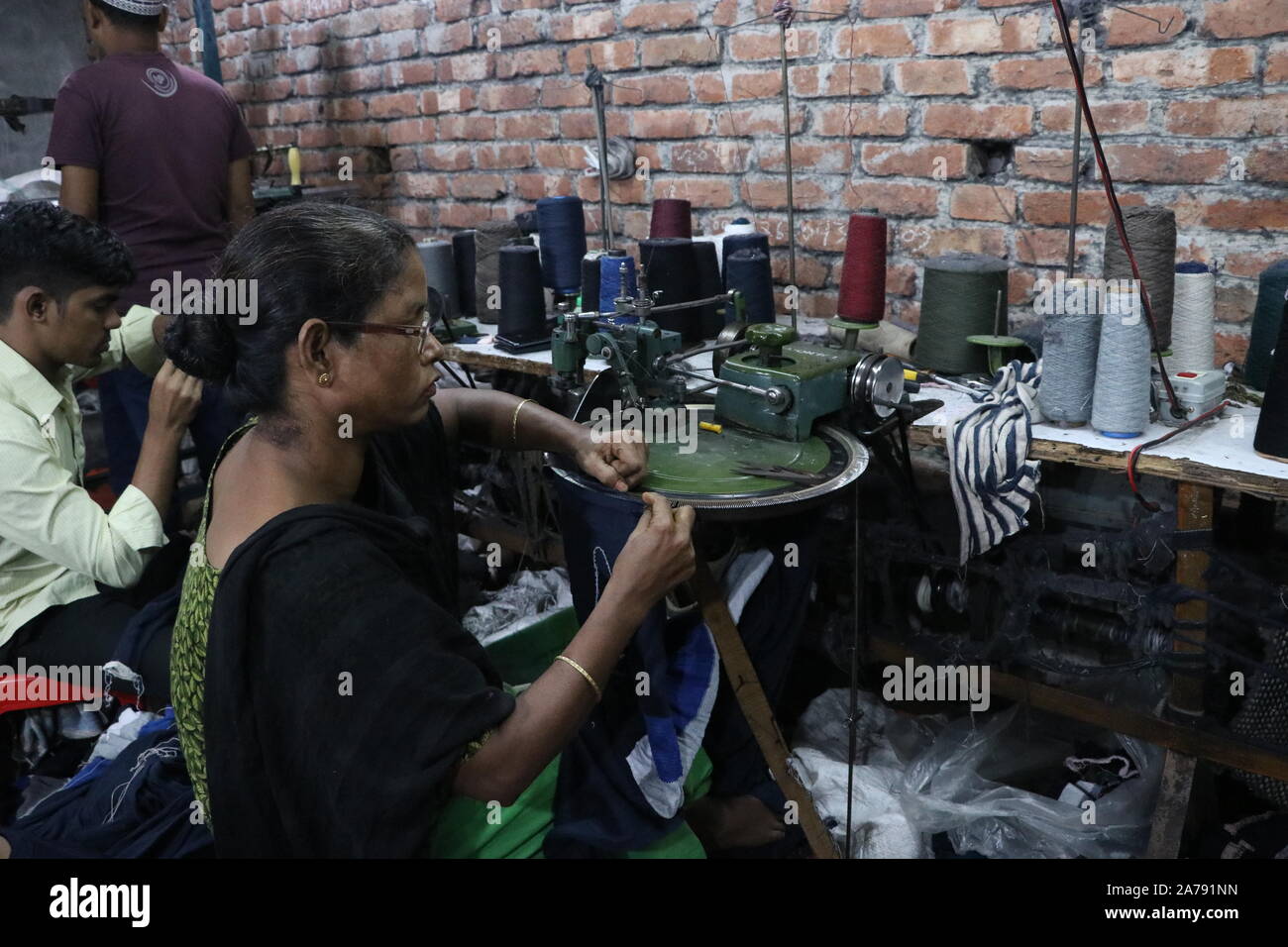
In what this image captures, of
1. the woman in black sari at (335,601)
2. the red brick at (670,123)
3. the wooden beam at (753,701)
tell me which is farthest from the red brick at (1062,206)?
the woman in black sari at (335,601)

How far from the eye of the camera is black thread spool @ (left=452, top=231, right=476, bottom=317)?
11.2ft

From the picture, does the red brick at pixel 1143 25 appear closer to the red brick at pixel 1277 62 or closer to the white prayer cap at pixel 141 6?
the red brick at pixel 1277 62

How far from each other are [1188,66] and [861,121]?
0.85 m

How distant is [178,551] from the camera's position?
2.63 metres

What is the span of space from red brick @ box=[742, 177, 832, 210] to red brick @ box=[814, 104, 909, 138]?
6.5 inches

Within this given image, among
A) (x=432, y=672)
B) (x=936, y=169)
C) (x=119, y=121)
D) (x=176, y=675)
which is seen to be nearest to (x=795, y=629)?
(x=432, y=672)

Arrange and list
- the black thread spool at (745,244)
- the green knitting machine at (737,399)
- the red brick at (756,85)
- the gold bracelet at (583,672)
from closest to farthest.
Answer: the gold bracelet at (583,672) < the green knitting machine at (737,399) < the black thread spool at (745,244) < the red brick at (756,85)

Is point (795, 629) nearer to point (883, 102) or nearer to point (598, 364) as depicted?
point (598, 364)

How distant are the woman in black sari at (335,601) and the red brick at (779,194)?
1759 millimetres

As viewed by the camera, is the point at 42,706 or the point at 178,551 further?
the point at 178,551

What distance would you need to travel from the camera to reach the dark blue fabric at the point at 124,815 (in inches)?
68.2

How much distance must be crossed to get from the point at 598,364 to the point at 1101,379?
124 cm

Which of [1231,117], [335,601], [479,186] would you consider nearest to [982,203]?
[1231,117]

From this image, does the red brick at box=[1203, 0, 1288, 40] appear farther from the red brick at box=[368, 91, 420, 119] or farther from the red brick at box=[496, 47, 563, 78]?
the red brick at box=[368, 91, 420, 119]
